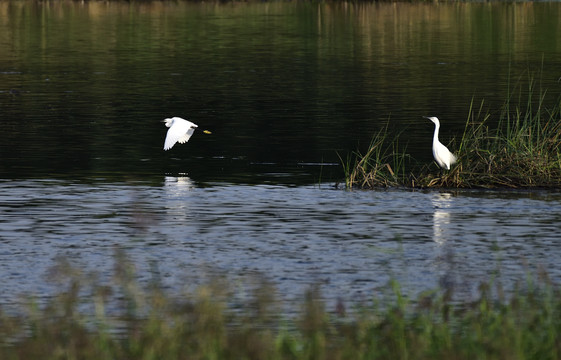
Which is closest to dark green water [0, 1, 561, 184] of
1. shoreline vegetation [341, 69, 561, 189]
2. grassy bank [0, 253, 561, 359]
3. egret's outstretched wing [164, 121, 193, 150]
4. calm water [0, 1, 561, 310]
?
calm water [0, 1, 561, 310]

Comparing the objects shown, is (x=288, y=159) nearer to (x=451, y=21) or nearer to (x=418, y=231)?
(x=418, y=231)

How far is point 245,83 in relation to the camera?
152ft

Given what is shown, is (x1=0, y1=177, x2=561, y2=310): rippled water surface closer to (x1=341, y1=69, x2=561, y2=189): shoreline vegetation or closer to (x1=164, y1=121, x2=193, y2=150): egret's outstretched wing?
(x1=341, y1=69, x2=561, y2=189): shoreline vegetation

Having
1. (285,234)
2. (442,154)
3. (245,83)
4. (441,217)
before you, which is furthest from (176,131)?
(245,83)

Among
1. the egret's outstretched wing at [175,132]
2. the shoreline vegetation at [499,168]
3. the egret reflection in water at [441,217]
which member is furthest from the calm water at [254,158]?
the egret's outstretched wing at [175,132]

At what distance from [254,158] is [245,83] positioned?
63.2 ft

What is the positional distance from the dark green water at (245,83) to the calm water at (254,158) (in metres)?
0.10

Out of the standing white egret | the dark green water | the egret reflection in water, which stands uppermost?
the standing white egret

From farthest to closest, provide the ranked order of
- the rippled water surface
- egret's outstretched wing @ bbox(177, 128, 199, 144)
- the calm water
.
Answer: egret's outstretched wing @ bbox(177, 128, 199, 144)
the calm water
the rippled water surface

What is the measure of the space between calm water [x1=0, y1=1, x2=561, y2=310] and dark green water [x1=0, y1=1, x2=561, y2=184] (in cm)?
10

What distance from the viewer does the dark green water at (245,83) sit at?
1101 inches

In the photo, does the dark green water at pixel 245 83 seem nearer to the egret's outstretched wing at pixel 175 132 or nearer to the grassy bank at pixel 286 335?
the egret's outstretched wing at pixel 175 132

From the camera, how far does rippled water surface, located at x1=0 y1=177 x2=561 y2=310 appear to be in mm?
15227

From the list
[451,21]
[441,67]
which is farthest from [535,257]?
[451,21]
